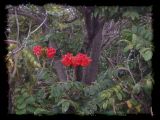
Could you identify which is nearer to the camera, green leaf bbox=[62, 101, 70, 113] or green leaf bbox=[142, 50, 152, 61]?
green leaf bbox=[142, 50, 152, 61]

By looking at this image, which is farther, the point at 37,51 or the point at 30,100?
the point at 37,51

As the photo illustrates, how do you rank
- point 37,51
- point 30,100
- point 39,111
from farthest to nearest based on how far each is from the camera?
point 37,51, point 30,100, point 39,111

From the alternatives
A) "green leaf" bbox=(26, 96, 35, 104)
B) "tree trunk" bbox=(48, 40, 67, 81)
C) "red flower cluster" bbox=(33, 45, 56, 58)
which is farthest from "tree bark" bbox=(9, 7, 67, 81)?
"green leaf" bbox=(26, 96, 35, 104)

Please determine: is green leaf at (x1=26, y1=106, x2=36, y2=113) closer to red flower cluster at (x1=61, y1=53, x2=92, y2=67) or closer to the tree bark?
red flower cluster at (x1=61, y1=53, x2=92, y2=67)

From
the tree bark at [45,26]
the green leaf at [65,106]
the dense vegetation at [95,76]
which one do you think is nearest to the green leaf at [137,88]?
the dense vegetation at [95,76]

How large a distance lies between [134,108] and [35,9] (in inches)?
58.6

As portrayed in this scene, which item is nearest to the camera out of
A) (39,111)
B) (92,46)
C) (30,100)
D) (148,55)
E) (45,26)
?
(148,55)

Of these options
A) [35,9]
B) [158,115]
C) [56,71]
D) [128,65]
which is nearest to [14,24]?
[35,9]

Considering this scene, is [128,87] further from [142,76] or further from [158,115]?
[158,115]

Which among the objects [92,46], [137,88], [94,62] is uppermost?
[92,46]

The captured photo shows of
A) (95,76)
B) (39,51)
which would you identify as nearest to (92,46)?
(95,76)

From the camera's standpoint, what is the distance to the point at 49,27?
3.37 meters

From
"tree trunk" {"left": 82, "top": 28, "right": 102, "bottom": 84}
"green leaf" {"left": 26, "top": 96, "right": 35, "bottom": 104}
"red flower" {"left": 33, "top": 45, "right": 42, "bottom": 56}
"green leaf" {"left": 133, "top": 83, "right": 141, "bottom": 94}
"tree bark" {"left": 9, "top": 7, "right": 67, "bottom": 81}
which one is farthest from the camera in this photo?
"tree bark" {"left": 9, "top": 7, "right": 67, "bottom": 81}

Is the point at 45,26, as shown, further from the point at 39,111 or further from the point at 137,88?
the point at 137,88
